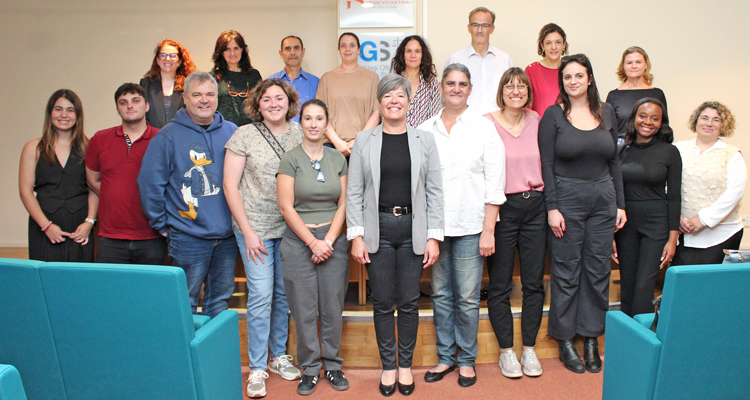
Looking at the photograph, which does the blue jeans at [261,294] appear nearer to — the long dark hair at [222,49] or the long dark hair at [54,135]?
the long dark hair at [54,135]

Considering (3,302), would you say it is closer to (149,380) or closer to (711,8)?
(149,380)

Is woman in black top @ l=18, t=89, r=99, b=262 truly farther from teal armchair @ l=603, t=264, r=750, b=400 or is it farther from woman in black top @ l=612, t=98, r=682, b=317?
woman in black top @ l=612, t=98, r=682, b=317

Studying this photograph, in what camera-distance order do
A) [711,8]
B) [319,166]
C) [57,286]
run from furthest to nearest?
[711,8] → [319,166] → [57,286]

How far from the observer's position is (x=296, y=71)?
411 centimetres

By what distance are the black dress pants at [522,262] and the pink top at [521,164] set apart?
0.05 meters

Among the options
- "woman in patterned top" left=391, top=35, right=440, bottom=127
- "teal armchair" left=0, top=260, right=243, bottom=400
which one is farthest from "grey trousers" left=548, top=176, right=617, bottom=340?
"teal armchair" left=0, top=260, right=243, bottom=400

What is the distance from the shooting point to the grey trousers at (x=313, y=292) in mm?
2600

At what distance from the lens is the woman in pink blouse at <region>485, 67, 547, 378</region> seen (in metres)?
2.77

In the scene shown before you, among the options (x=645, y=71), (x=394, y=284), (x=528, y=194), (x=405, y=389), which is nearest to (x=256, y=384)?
(x=405, y=389)

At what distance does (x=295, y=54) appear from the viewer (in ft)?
13.2

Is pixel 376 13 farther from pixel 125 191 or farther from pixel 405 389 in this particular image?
pixel 405 389

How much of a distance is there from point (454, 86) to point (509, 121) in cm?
43

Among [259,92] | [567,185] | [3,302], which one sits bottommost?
[3,302]

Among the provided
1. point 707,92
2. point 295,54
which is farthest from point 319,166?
point 707,92
